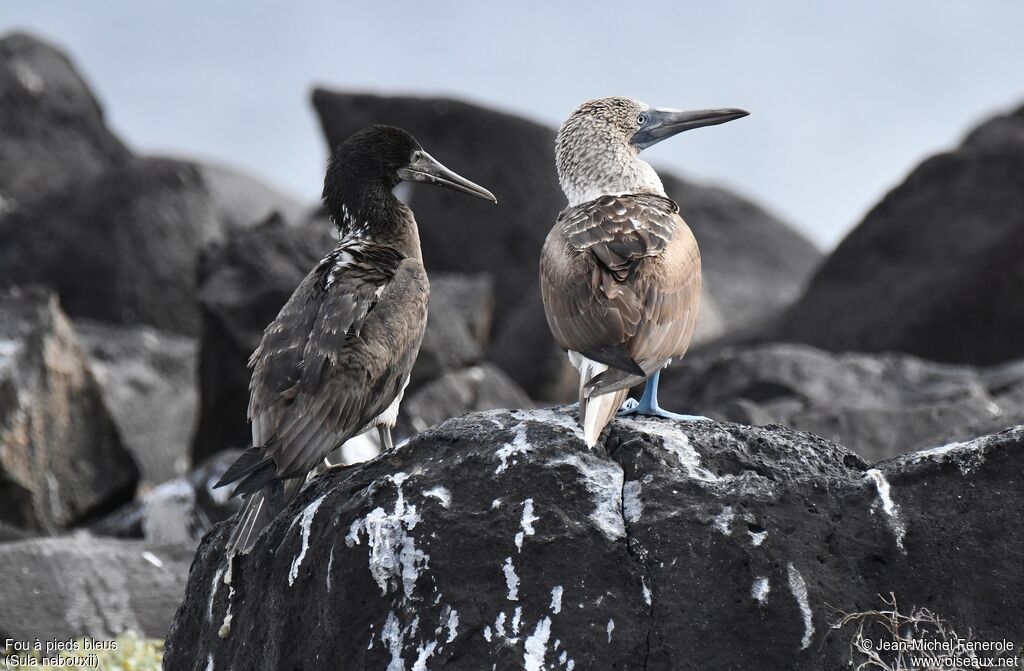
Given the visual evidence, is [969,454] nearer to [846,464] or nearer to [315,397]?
[846,464]

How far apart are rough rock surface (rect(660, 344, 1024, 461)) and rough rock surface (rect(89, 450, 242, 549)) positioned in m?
3.72

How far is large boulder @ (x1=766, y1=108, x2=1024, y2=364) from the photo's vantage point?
639 inches

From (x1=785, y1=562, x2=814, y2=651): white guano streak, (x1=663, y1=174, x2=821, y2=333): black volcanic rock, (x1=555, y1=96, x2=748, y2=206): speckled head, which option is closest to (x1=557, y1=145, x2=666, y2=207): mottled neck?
(x1=555, y1=96, x2=748, y2=206): speckled head

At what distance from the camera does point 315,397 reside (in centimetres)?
598

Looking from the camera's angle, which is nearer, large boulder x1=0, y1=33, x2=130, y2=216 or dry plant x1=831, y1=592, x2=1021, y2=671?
dry plant x1=831, y1=592, x2=1021, y2=671

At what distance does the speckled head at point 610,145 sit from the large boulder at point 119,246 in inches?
476

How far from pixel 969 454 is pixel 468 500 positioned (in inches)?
70.8

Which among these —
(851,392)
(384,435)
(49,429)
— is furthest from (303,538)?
(851,392)

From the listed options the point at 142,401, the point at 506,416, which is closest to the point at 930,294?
the point at 142,401

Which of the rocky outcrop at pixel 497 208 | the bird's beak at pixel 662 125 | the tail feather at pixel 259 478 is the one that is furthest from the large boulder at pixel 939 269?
the tail feather at pixel 259 478

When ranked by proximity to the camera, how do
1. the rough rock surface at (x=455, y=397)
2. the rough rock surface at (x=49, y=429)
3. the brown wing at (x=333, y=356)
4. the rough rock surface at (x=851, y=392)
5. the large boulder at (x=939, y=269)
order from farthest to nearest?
1. the large boulder at (x=939, y=269)
2. the rough rock surface at (x=455, y=397)
3. the rough rock surface at (x=49, y=429)
4. the rough rock surface at (x=851, y=392)
5. the brown wing at (x=333, y=356)

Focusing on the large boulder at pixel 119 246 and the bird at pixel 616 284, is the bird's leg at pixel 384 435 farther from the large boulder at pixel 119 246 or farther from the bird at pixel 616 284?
the large boulder at pixel 119 246

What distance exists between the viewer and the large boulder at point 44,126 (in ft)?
74.6

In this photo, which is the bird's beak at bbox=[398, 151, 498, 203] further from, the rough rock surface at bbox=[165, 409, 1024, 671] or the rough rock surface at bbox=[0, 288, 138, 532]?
the rough rock surface at bbox=[0, 288, 138, 532]
